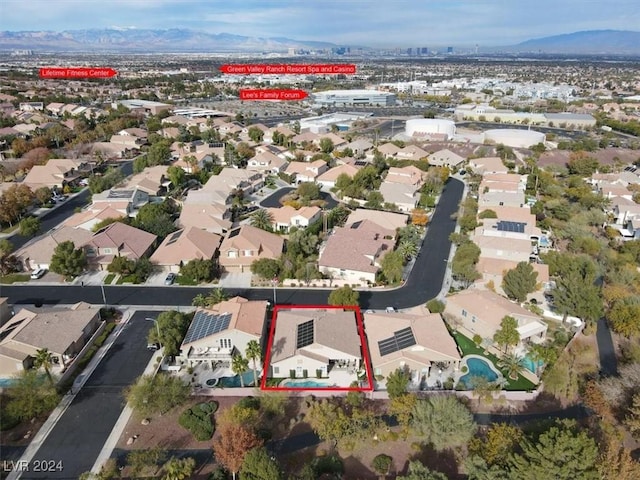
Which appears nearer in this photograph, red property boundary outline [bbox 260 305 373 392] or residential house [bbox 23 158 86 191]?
red property boundary outline [bbox 260 305 373 392]

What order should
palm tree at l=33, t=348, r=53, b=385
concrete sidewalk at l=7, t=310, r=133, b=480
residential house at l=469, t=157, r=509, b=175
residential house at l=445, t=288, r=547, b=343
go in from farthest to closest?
residential house at l=469, t=157, r=509, b=175
residential house at l=445, t=288, r=547, b=343
palm tree at l=33, t=348, r=53, b=385
concrete sidewalk at l=7, t=310, r=133, b=480

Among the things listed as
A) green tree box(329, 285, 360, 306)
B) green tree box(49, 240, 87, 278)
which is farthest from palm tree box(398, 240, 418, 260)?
green tree box(49, 240, 87, 278)

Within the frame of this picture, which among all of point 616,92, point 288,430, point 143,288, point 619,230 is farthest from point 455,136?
point 616,92

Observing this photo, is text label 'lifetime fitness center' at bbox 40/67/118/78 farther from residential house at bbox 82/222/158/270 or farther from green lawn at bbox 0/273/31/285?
green lawn at bbox 0/273/31/285


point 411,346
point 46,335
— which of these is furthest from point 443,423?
point 46,335

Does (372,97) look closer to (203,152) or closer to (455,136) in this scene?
(455,136)

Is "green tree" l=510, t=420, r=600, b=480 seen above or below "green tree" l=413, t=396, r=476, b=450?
above
